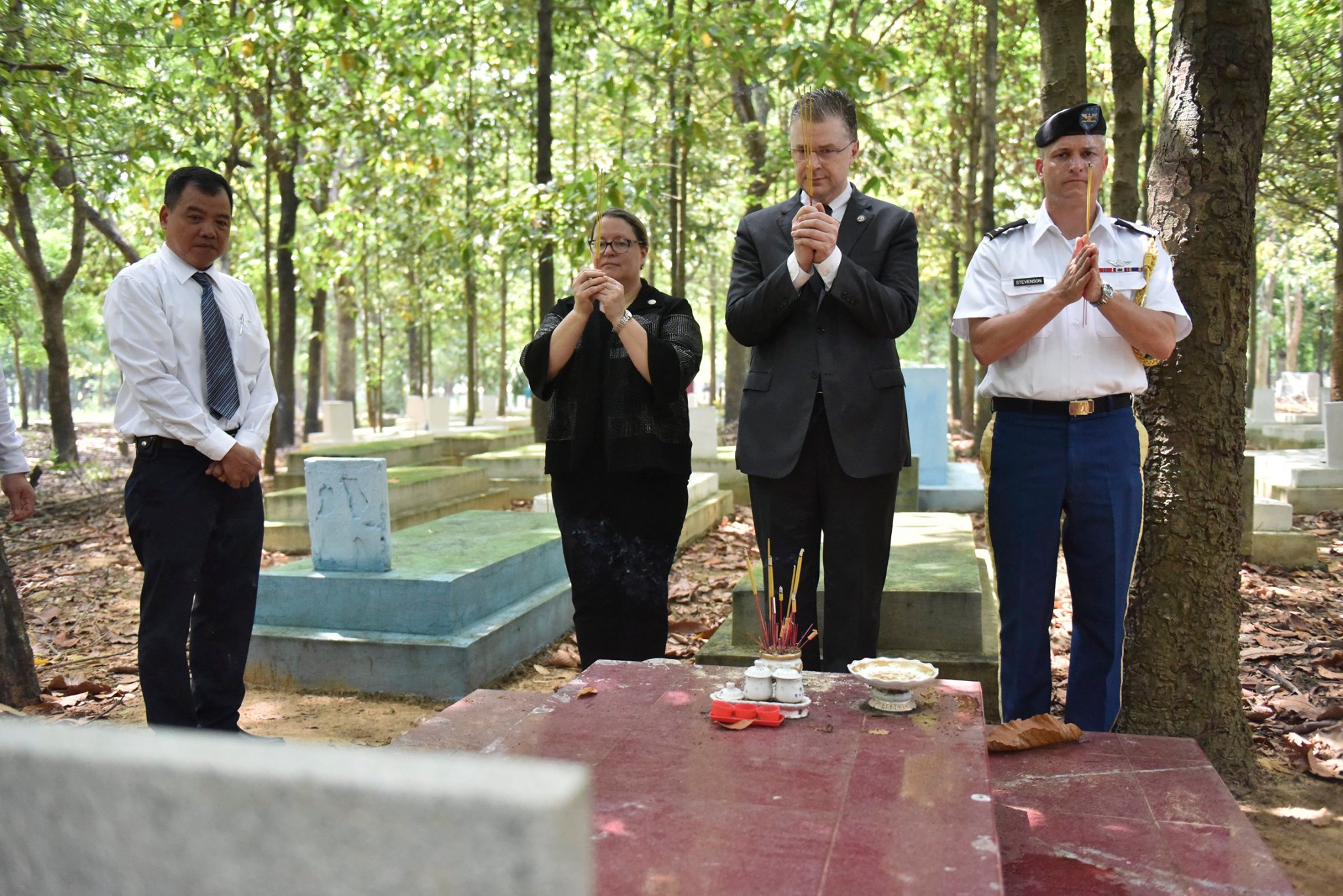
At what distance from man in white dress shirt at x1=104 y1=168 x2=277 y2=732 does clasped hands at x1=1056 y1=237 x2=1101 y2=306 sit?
291cm

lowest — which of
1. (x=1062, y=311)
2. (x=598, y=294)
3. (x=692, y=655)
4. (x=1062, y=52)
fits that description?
(x=692, y=655)

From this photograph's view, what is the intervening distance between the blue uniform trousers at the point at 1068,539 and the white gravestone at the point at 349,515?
3.30 meters

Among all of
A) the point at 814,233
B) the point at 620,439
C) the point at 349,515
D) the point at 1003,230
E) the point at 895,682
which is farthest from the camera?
the point at 349,515

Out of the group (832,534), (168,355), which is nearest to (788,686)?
(832,534)

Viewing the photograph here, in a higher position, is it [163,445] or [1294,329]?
[1294,329]

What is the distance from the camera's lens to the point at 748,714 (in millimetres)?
3074

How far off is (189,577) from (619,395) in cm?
174

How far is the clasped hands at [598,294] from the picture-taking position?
4133mm

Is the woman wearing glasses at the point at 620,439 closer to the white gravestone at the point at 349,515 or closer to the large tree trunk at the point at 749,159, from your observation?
the white gravestone at the point at 349,515

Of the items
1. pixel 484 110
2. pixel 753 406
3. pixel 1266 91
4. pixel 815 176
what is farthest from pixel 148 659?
pixel 484 110

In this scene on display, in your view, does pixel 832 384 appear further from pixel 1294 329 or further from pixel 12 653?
pixel 1294 329

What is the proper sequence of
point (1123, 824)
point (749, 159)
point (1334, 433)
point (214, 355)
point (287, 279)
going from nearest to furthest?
point (1123, 824) < point (214, 355) < point (1334, 433) < point (287, 279) < point (749, 159)

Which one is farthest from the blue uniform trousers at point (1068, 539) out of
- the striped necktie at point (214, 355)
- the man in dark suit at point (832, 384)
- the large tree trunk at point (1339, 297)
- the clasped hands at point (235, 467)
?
the large tree trunk at point (1339, 297)

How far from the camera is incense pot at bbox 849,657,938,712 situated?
3086 mm
